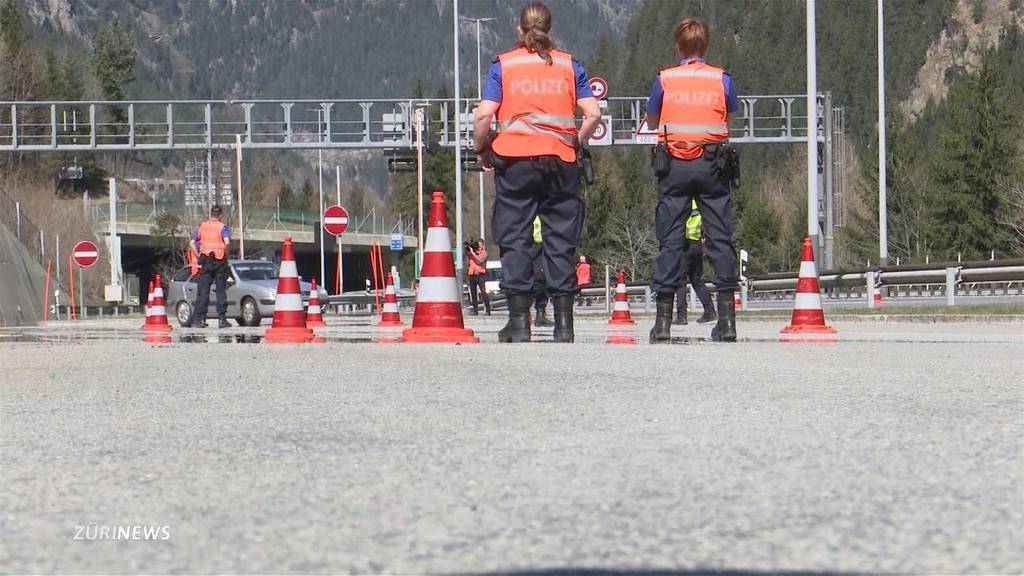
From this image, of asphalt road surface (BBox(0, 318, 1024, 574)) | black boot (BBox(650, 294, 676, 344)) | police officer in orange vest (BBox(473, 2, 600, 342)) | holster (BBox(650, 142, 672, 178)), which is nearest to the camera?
asphalt road surface (BBox(0, 318, 1024, 574))

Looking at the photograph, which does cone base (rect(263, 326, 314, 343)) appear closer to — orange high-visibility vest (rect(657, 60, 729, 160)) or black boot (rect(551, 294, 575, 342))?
black boot (rect(551, 294, 575, 342))

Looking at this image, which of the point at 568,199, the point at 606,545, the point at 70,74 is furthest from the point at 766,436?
the point at 70,74

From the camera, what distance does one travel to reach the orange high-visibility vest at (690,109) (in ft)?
37.9

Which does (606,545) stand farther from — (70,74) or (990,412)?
(70,74)

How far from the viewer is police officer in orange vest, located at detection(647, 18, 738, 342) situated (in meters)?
11.6

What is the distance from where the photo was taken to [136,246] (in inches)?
3777

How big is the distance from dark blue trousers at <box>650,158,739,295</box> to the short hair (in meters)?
0.80

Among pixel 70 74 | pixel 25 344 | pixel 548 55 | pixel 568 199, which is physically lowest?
pixel 25 344

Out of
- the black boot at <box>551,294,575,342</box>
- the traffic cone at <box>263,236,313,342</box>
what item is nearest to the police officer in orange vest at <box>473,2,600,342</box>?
the black boot at <box>551,294,575,342</box>

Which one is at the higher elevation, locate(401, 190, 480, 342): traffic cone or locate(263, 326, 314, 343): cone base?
locate(401, 190, 480, 342): traffic cone

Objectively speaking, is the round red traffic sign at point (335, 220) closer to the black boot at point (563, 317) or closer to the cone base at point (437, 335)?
the cone base at point (437, 335)

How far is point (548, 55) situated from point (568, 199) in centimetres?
94

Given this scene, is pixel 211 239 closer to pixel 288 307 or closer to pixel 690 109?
pixel 288 307

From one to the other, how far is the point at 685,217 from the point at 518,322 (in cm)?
143
